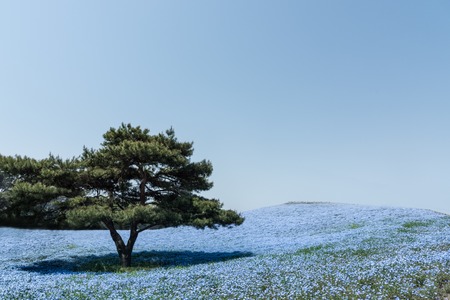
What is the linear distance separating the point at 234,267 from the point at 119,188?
8.40 metres

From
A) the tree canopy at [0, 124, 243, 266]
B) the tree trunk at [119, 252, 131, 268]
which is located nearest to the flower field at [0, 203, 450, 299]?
the tree trunk at [119, 252, 131, 268]

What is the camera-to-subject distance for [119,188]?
19.8 metres

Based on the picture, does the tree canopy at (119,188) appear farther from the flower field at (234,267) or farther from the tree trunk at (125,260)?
the flower field at (234,267)

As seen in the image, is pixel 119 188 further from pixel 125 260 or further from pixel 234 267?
pixel 234 267

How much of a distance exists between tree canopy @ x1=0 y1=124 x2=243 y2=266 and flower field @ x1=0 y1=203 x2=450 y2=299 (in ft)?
7.03

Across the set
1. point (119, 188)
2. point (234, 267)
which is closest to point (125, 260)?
point (119, 188)

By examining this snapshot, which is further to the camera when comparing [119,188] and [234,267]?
[119,188]

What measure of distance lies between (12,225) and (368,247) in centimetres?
2837

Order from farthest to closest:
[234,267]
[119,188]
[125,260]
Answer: [119,188], [125,260], [234,267]

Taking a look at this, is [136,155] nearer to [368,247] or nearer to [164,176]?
[164,176]

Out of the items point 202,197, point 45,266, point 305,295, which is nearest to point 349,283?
point 305,295

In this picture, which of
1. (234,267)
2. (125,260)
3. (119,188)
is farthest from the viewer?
(119,188)

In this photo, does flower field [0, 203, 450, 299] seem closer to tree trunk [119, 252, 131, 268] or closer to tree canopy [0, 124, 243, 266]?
tree trunk [119, 252, 131, 268]

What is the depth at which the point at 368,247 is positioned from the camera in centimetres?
1583
